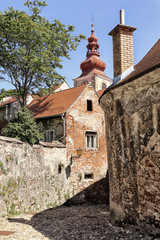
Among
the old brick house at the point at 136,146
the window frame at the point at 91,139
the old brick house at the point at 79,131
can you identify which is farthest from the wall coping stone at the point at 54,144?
the old brick house at the point at 136,146

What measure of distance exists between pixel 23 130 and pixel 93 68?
30804 millimetres

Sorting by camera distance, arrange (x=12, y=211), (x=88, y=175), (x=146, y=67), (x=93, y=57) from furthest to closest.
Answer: (x=93, y=57) < (x=88, y=175) < (x=12, y=211) < (x=146, y=67)

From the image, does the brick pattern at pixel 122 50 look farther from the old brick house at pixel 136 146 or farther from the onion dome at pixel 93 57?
the onion dome at pixel 93 57

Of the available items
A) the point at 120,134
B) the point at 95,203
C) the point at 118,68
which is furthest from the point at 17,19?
the point at 95,203

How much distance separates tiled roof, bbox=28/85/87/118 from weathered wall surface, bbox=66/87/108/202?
2.07 ft

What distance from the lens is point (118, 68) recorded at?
8617 millimetres

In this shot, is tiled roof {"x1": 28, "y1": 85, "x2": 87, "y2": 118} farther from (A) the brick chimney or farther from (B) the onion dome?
(B) the onion dome

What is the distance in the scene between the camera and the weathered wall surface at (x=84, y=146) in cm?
1616

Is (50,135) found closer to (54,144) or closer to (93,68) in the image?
(54,144)

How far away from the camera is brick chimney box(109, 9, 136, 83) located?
28.0 feet

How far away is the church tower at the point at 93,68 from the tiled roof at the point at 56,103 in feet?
67.3

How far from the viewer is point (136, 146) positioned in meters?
6.12

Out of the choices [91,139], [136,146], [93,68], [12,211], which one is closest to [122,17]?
[136,146]

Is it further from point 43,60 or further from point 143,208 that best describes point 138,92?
point 43,60
